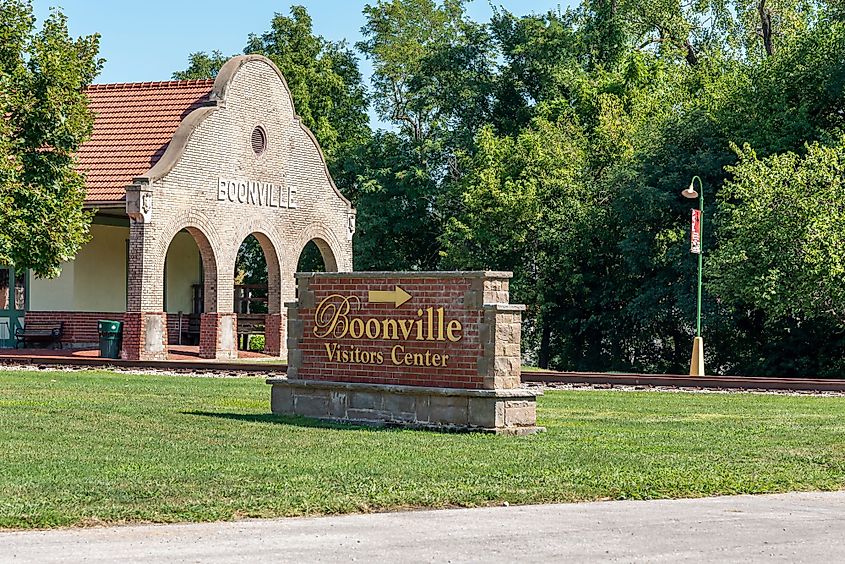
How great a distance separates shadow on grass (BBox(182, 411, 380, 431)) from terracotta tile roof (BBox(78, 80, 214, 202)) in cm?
1867

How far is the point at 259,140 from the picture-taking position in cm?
4047

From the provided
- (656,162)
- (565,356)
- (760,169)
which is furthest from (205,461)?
(565,356)

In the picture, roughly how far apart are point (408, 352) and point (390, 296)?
2.56 ft

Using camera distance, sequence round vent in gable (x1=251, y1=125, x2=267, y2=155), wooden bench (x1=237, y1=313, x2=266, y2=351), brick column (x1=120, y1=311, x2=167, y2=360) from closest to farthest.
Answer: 1. brick column (x1=120, y1=311, x2=167, y2=360)
2. round vent in gable (x1=251, y1=125, x2=267, y2=155)
3. wooden bench (x1=237, y1=313, x2=266, y2=351)

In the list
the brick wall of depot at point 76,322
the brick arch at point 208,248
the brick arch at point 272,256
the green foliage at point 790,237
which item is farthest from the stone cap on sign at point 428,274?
the brick wall of depot at point 76,322

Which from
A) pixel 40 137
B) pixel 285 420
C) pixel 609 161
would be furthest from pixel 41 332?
pixel 285 420

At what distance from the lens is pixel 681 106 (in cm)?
4981

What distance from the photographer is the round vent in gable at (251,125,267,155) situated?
40.2 metres

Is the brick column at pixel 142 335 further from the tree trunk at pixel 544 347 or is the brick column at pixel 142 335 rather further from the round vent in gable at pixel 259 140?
the tree trunk at pixel 544 347

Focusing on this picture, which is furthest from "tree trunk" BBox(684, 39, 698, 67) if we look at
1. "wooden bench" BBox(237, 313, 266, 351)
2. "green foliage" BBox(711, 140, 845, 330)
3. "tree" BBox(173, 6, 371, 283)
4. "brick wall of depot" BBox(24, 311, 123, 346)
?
"brick wall of depot" BBox(24, 311, 123, 346)

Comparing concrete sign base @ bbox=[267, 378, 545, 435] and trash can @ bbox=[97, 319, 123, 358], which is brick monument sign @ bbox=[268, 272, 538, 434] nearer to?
concrete sign base @ bbox=[267, 378, 545, 435]

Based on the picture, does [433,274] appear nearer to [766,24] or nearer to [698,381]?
[698,381]

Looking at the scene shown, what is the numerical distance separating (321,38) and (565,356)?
2332 centimetres

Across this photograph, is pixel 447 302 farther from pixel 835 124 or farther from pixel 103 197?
pixel 835 124
